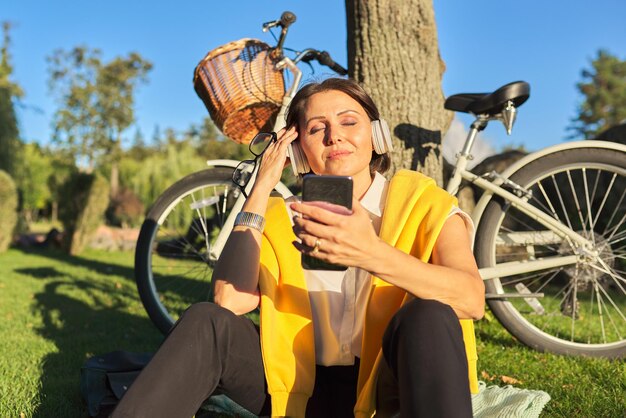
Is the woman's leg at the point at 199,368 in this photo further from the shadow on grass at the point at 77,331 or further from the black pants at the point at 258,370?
the shadow on grass at the point at 77,331

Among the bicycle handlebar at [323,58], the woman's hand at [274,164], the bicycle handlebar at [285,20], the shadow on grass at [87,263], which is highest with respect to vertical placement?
the bicycle handlebar at [285,20]

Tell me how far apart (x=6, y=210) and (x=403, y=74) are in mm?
10639

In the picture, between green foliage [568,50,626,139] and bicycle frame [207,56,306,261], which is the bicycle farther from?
green foliage [568,50,626,139]

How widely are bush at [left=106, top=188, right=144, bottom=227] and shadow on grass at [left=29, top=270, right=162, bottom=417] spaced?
1203 cm

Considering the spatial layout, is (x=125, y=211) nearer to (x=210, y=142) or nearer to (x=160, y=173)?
(x=160, y=173)

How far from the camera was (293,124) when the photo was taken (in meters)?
2.12

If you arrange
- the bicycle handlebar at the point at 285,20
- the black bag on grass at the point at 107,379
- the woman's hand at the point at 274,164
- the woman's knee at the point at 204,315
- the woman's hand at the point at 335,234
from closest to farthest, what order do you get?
the woman's hand at the point at 335,234
the woman's knee at the point at 204,315
the woman's hand at the point at 274,164
the black bag on grass at the point at 107,379
the bicycle handlebar at the point at 285,20

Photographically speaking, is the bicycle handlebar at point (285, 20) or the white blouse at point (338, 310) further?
the bicycle handlebar at point (285, 20)

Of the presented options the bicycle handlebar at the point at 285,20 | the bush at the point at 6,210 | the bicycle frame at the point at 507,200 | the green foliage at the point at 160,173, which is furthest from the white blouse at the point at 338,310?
the green foliage at the point at 160,173

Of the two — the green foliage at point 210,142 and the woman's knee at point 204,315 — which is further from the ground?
the green foliage at point 210,142

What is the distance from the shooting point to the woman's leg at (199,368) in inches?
60.3

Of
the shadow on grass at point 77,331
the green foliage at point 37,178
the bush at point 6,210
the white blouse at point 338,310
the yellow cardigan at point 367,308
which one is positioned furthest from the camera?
the green foliage at point 37,178

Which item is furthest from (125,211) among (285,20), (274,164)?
(274,164)

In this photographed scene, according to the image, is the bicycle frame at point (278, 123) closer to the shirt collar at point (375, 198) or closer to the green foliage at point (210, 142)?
the shirt collar at point (375, 198)
